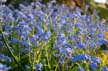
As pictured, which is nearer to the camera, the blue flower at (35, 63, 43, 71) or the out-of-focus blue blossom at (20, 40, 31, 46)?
the blue flower at (35, 63, 43, 71)

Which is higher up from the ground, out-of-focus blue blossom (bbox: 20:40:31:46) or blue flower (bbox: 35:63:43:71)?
out-of-focus blue blossom (bbox: 20:40:31:46)

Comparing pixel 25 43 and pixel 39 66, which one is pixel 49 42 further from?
pixel 39 66

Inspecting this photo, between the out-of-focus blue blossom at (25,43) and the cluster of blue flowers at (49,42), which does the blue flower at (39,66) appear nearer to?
the cluster of blue flowers at (49,42)

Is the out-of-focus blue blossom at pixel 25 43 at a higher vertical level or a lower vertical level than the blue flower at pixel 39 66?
higher

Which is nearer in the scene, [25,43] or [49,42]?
[25,43]

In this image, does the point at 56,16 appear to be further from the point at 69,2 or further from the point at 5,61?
the point at 69,2

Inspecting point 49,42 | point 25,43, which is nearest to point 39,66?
point 25,43

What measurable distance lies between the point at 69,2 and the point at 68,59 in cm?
717

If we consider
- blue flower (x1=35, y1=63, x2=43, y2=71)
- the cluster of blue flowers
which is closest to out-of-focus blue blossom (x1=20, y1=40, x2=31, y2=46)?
the cluster of blue flowers

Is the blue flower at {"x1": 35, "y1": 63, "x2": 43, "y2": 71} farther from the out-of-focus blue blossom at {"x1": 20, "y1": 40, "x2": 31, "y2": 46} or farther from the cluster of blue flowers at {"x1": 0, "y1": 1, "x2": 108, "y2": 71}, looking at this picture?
the out-of-focus blue blossom at {"x1": 20, "y1": 40, "x2": 31, "y2": 46}

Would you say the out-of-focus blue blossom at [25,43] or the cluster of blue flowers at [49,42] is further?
the out-of-focus blue blossom at [25,43]

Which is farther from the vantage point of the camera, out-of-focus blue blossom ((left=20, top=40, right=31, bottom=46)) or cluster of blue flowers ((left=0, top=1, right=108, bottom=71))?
out-of-focus blue blossom ((left=20, top=40, right=31, bottom=46))

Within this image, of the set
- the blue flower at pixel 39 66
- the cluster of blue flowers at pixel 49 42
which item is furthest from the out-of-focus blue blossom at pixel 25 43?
the blue flower at pixel 39 66

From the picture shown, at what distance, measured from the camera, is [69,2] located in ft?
35.1
